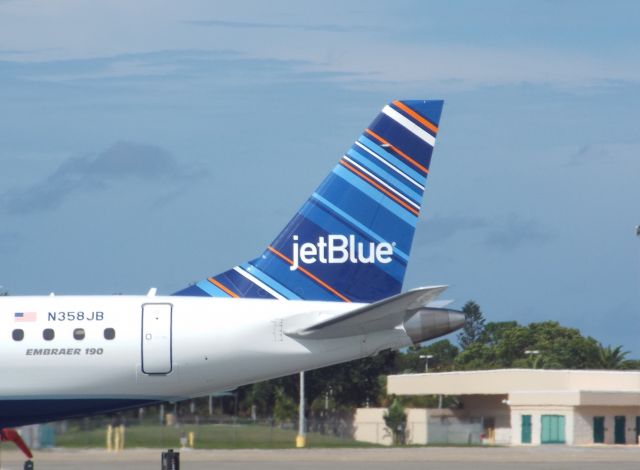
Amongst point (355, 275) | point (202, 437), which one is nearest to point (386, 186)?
point (355, 275)

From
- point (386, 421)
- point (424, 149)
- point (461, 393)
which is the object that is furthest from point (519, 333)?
point (424, 149)

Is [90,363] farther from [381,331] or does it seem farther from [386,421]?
[386,421]

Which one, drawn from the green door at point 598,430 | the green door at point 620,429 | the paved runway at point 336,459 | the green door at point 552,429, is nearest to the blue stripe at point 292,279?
the paved runway at point 336,459

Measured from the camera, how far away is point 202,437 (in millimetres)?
37375

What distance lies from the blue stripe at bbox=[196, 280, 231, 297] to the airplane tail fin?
21 mm

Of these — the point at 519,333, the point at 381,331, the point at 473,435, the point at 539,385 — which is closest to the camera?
the point at 381,331

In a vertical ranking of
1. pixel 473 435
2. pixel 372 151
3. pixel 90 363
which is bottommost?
pixel 473 435

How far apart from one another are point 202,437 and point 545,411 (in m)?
37.7

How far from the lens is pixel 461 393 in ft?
257

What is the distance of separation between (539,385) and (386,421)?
29.8 ft

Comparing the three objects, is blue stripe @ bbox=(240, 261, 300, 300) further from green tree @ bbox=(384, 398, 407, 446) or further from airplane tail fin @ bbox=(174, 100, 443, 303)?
green tree @ bbox=(384, 398, 407, 446)

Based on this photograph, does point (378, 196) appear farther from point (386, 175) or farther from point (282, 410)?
point (282, 410)

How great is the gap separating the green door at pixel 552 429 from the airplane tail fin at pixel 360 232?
44374 mm

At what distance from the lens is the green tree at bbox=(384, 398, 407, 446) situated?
2694 inches
